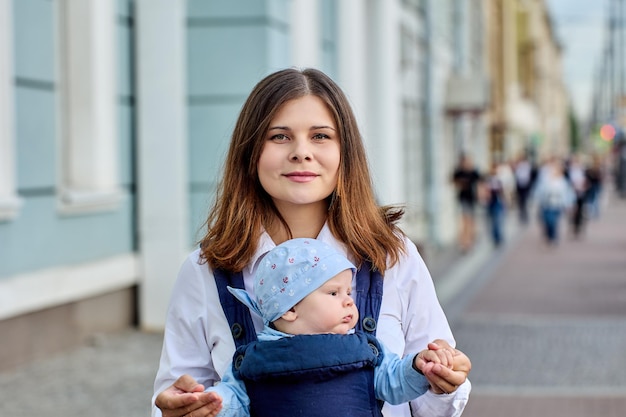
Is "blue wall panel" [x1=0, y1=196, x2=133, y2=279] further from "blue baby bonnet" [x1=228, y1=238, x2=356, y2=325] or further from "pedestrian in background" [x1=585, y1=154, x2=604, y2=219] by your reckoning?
"pedestrian in background" [x1=585, y1=154, x2=604, y2=219]

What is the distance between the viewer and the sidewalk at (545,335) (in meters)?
7.95

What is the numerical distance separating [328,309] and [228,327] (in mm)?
285

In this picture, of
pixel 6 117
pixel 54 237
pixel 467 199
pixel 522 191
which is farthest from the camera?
pixel 522 191

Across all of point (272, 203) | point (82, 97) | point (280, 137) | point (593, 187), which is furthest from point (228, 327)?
point (593, 187)

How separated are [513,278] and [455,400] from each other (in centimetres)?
1501

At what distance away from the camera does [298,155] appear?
9.09 feet

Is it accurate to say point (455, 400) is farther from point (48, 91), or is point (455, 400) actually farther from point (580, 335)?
point (580, 335)

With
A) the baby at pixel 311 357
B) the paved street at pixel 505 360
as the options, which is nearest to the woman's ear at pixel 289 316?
the baby at pixel 311 357

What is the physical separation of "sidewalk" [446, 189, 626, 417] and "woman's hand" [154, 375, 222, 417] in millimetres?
5124

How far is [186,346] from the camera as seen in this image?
2.81m

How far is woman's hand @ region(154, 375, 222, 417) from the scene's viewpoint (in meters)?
2.52

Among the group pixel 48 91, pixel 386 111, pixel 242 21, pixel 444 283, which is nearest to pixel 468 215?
pixel 386 111

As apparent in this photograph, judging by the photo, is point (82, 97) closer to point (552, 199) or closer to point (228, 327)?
point (228, 327)

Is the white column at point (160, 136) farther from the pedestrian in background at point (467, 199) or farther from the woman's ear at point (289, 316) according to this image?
the pedestrian in background at point (467, 199)
